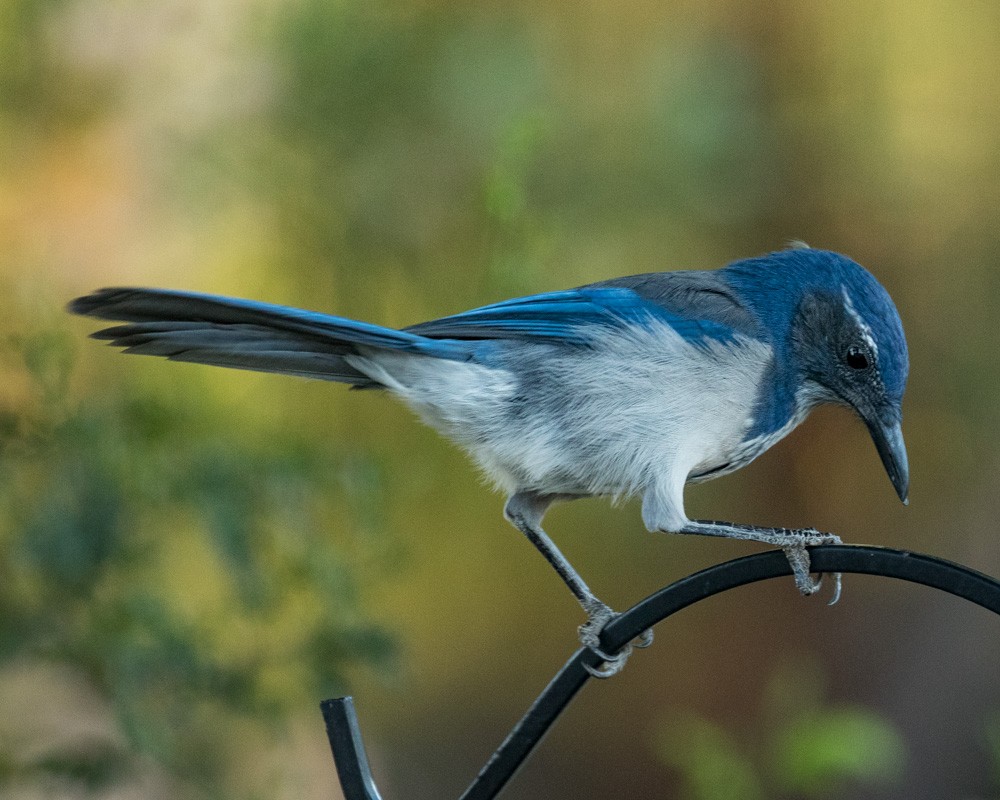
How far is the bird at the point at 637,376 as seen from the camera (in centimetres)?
224

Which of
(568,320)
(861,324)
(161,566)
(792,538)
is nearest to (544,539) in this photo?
(568,320)

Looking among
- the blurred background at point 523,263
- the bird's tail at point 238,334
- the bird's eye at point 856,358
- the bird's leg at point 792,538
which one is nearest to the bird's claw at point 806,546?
the bird's leg at point 792,538

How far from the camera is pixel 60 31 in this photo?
135 inches

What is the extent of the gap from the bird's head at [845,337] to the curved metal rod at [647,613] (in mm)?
546

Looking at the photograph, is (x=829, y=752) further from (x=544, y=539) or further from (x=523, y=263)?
(x=523, y=263)

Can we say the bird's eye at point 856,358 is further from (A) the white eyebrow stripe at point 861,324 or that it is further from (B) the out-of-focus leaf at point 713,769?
(B) the out-of-focus leaf at point 713,769

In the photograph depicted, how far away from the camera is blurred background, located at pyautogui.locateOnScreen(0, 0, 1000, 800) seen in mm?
3045

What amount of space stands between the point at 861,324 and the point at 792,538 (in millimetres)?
480

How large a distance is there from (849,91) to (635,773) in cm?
225

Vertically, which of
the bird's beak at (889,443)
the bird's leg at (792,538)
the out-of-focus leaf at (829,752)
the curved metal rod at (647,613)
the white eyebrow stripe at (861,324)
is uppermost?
the white eyebrow stripe at (861,324)

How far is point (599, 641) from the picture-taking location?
1.99m

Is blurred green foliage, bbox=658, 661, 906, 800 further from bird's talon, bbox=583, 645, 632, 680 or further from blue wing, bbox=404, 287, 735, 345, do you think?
blue wing, bbox=404, 287, 735, 345

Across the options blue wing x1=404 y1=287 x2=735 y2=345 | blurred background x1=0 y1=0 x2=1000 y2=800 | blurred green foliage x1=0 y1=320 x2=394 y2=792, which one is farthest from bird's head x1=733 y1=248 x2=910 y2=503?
blurred green foliage x1=0 y1=320 x2=394 y2=792

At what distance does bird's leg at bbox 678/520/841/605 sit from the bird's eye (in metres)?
0.37
